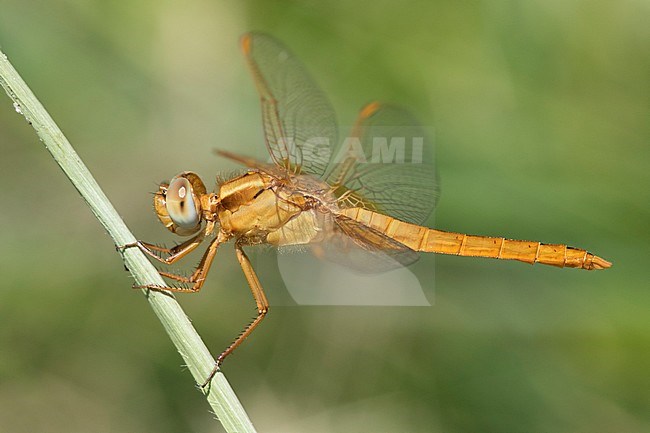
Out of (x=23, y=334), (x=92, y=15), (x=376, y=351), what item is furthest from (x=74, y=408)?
(x=92, y=15)

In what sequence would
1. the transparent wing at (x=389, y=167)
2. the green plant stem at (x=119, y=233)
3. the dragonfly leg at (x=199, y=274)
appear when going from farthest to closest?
1. the transparent wing at (x=389, y=167)
2. the dragonfly leg at (x=199, y=274)
3. the green plant stem at (x=119, y=233)

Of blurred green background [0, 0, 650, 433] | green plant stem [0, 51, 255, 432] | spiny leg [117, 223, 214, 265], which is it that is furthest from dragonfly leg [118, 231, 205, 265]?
blurred green background [0, 0, 650, 433]

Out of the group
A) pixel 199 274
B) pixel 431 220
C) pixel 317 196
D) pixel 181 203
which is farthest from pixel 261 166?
pixel 431 220

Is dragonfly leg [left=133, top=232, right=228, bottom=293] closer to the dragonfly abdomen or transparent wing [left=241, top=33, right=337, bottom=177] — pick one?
transparent wing [left=241, top=33, right=337, bottom=177]

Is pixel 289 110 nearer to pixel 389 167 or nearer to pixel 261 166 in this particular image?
pixel 261 166

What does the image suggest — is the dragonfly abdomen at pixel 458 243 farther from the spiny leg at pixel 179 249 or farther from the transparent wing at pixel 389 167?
the spiny leg at pixel 179 249

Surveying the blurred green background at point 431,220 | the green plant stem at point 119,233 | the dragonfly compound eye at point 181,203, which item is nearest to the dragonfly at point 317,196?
the dragonfly compound eye at point 181,203

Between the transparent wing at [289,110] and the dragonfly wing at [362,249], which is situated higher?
the transparent wing at [289,110]

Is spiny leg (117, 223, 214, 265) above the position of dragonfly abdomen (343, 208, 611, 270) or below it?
above

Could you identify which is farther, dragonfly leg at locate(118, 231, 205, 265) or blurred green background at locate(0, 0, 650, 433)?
blurred green background at locate(0, 0, 650, 433)
